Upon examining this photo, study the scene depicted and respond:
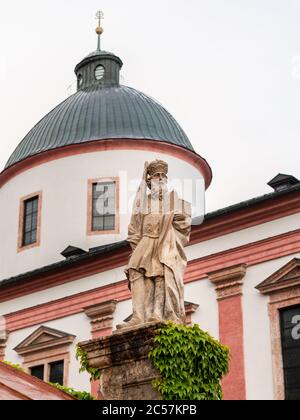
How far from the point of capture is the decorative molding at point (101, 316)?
25484mm

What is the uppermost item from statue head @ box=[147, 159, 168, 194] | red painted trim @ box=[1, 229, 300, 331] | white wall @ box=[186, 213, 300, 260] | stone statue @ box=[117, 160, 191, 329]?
white wall @ box=[186, 213, 300, 260]

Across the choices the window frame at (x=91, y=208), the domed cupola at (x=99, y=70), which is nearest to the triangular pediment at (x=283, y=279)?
the window frame at (x=91, y=208)

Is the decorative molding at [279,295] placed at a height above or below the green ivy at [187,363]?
above

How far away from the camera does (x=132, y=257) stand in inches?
503

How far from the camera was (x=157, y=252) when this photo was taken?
12719 millimetres

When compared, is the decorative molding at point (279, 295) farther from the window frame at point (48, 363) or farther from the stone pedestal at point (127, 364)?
the stone pedestal at point (127, 364)

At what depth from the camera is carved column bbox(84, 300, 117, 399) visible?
2548cm

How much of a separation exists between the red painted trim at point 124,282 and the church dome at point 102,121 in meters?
5.80

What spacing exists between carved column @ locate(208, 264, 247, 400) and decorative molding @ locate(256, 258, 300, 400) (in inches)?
29.6

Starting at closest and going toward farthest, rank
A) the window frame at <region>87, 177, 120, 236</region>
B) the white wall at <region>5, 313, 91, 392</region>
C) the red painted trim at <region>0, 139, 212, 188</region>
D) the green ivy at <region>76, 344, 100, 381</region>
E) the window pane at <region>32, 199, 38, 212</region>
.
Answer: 1. the green ivy at <region>76, 344, 100, 381</region>
2. the white wall at <region>5, 313, 91, 392</region>
3. the window frame at <region>87, 177, 120, 236</region>
4. the red painted trim at <region>0, 139, 212, 188</region>
5. the window pane at <region>32, 199, 38, 212</region>

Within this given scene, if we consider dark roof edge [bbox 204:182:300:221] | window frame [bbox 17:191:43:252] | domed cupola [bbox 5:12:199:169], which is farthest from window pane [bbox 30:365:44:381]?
domed cupola [bbox 5:12:199:169]

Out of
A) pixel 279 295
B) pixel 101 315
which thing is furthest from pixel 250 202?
pixel 101 315

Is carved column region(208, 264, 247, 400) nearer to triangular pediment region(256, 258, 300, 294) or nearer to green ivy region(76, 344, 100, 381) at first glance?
triangular pediment region(256, 258, 300, 294)
